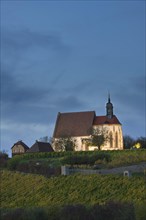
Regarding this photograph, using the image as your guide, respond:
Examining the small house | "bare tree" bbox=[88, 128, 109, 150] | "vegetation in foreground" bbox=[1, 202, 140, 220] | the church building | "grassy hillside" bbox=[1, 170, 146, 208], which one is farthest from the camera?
the small house

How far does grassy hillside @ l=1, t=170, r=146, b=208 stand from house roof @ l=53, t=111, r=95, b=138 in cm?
5361

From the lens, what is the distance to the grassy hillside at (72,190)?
3134cm

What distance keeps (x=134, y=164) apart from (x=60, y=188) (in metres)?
7.83

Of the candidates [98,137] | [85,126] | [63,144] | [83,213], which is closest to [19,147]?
[63,144]

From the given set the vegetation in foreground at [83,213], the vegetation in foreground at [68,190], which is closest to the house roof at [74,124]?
the vegetation in foreground at [68,190]

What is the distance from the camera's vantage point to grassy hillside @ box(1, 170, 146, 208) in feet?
103

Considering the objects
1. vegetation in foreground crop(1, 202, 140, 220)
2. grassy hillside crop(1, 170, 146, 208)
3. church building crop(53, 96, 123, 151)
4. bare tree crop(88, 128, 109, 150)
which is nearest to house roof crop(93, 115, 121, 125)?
church building crop(53, 96, 123, 151)

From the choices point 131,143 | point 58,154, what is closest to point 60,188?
point 58,154

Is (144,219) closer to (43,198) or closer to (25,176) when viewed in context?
(43,198)

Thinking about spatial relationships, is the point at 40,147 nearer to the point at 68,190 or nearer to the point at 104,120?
the point at 104,120

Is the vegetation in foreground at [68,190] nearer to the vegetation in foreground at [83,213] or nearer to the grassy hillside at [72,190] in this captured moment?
the grassy hillside at [72,190]

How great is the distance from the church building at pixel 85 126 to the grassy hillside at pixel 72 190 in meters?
51.8

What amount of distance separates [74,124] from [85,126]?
2.09 metres

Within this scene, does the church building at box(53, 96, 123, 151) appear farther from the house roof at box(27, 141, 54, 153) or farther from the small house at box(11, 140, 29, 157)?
the small house at box(11, 140, 29, 157)
